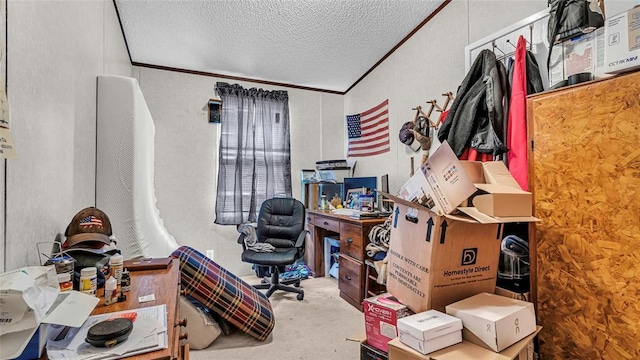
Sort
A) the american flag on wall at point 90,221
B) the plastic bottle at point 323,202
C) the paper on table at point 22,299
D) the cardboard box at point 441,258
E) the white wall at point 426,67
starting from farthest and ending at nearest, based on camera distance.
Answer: the plastic bottle at point 323,202
the white wall at point 426,67
the cardboard box at point 441,258
the american flag on wall at point 90,221
the paper on table at point 22,299

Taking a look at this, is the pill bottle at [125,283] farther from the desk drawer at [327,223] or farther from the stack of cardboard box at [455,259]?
the desk drawer at [327,223]

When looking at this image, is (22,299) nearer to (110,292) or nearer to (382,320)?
(110,292)

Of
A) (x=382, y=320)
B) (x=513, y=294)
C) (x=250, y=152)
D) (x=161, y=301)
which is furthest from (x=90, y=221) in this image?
(x=250, y=152)

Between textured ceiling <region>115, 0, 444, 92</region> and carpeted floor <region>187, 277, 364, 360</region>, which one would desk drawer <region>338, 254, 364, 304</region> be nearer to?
carpeted floor <region>187, 277, 364, 360</region>

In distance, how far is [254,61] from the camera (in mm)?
3424

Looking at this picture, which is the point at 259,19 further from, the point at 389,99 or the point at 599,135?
the point at 599,135

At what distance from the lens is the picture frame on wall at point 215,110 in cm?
371

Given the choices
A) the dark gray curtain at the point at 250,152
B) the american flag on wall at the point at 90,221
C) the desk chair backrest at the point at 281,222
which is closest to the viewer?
the american flag on wall at the point at 90,221

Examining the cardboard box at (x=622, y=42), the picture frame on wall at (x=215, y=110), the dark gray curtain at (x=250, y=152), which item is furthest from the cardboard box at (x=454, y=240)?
the picture frame on wall at (x=215, y=110)

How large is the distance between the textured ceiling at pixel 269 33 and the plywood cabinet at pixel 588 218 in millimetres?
1720

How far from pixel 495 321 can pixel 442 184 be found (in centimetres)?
58

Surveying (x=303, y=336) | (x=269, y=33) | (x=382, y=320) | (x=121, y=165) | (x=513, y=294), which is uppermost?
(x=269, y=33)

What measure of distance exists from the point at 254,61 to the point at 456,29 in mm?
2108

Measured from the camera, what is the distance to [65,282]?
96 cm
